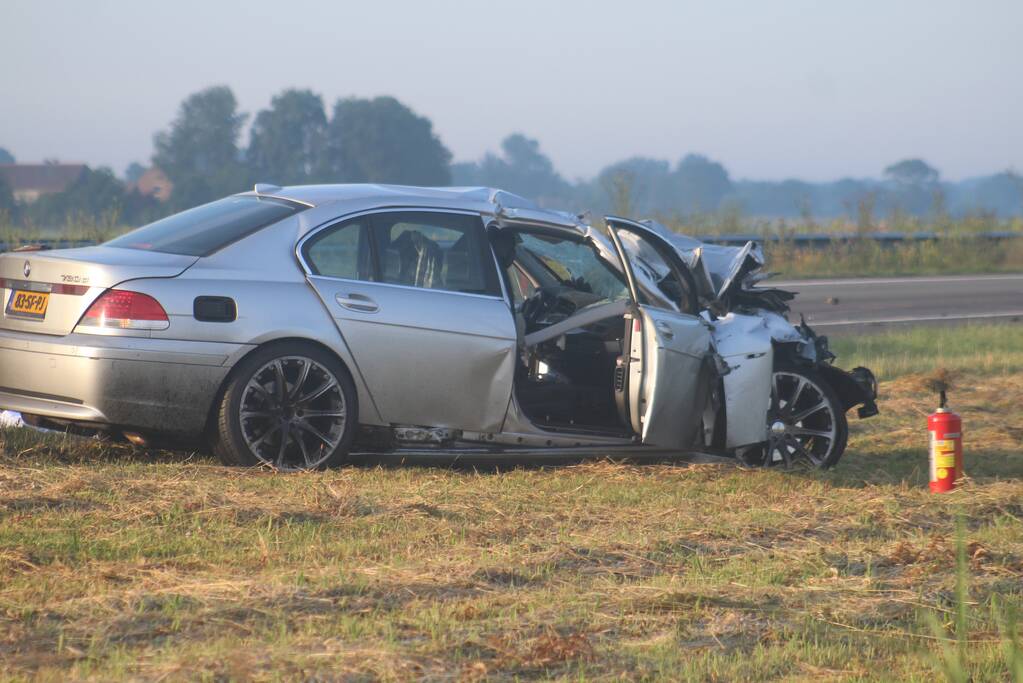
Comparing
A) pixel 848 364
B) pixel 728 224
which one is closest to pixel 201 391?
pixel 848 364

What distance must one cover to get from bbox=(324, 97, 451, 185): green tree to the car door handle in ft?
150

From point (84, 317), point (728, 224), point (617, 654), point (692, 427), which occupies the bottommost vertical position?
point (617, 654)

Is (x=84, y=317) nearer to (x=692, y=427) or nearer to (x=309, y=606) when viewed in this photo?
(x=309, y=606)

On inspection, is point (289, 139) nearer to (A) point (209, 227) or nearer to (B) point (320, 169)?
(B) point (320, 169)

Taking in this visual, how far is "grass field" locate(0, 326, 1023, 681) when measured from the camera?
13.4 ft

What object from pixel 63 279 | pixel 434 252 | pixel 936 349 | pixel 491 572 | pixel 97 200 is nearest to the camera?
pixel 491 572

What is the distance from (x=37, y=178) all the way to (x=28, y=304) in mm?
37620

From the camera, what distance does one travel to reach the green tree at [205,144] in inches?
1763

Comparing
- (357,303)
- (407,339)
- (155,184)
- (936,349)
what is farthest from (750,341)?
(155,184)

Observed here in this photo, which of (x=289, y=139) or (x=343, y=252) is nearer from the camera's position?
(x=343, y=252)

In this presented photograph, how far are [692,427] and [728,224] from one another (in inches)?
911

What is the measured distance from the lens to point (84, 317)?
6.53 m

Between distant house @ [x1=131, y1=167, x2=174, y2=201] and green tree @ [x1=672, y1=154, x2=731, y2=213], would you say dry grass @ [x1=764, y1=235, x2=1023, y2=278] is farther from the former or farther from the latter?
green tree @ [x1=672, y1=154, x2=731, y2=213]

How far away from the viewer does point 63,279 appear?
6.64 m
